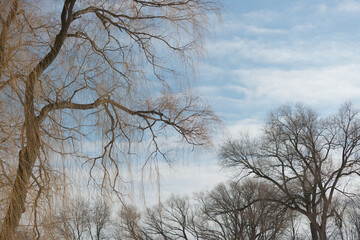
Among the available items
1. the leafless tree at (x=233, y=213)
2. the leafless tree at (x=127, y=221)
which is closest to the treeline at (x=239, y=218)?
the leafless tree at (x=233, y=213)

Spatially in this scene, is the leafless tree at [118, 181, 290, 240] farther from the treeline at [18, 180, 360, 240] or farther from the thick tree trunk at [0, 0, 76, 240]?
the thick tree trunk at [0, 0, 76, 240]

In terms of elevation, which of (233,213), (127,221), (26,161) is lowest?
(127,221)

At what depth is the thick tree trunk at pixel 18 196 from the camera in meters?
3.54

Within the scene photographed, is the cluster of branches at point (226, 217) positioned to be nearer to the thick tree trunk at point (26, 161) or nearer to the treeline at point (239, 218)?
the treeline at point (239, 218)

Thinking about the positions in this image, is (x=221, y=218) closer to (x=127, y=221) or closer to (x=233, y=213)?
(x=233, y=213)

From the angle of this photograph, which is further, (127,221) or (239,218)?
(239,218)

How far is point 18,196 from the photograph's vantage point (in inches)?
143

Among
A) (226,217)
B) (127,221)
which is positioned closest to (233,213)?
(226,217)

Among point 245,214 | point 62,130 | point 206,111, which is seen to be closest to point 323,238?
point 245,214

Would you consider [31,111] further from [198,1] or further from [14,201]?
[198,1]

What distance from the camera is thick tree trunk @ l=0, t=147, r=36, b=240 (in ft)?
11.6

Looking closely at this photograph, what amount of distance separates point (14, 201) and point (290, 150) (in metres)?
19.4

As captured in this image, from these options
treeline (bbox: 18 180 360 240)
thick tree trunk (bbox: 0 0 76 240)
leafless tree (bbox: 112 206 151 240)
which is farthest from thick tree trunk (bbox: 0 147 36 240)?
treeline (bbox: 18 180 360 240)

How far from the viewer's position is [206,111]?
522 cm
